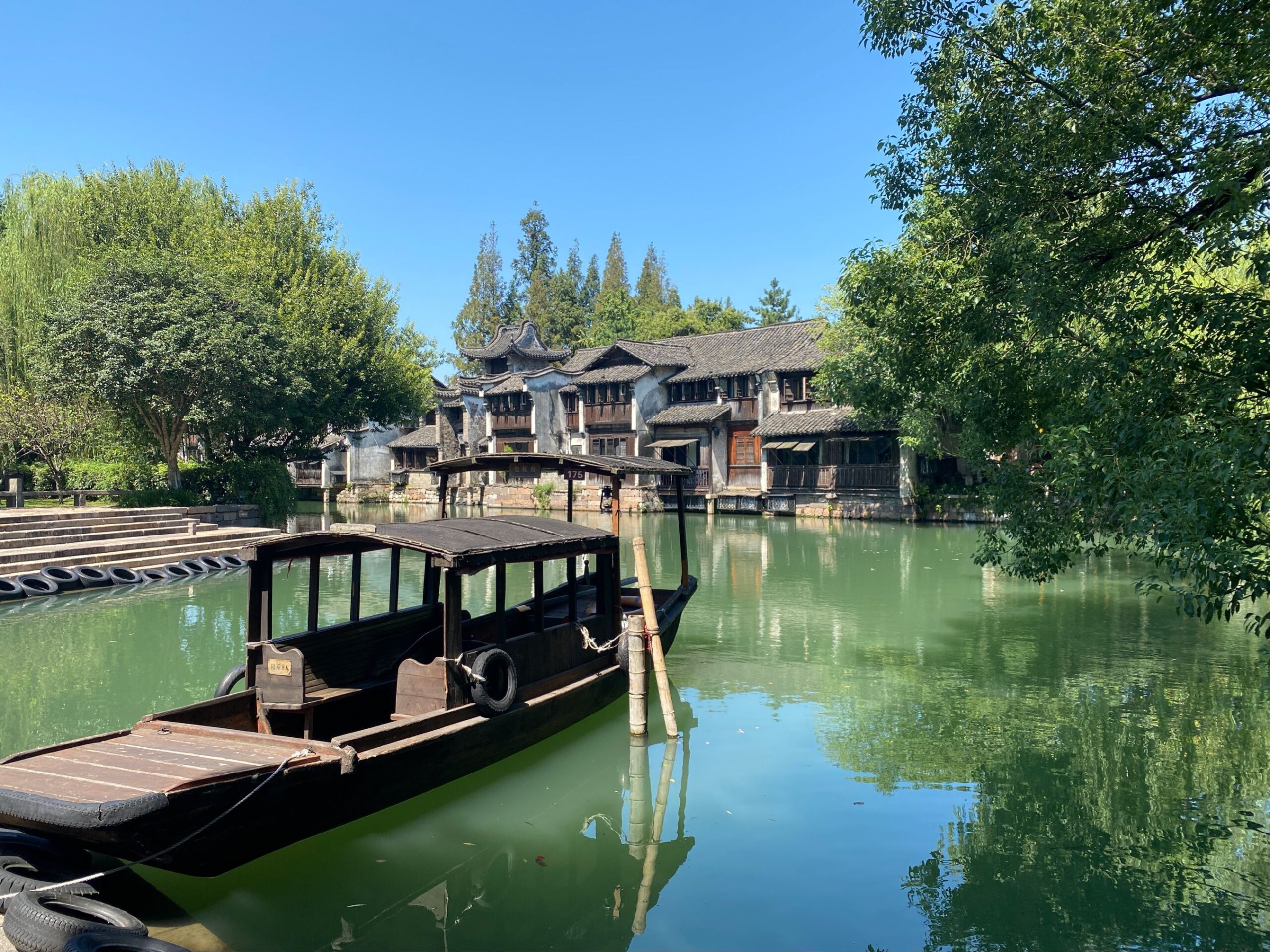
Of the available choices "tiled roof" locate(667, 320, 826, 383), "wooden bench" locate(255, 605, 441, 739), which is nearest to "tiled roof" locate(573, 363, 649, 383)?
"tiled roof" locate(667, 320, 826, 383)

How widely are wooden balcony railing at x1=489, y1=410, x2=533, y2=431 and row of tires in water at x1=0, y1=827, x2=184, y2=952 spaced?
41.8 meters

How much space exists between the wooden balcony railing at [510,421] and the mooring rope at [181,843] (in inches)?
1630

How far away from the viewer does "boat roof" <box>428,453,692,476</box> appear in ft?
35.2

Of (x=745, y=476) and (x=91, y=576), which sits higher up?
(x=745, y=476)

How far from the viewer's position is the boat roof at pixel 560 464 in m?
10.7

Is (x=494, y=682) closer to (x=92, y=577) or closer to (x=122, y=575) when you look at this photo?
(x=92, y=577)

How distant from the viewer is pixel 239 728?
713 centimetres

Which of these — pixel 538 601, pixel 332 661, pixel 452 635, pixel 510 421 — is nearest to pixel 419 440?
pixel 510 421

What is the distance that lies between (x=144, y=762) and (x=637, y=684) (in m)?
4.44

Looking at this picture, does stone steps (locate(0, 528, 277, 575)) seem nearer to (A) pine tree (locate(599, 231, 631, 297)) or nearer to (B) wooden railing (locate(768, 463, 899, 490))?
(B) wooden railing (locate(768, 463, 899, 490))

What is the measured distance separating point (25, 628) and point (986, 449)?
13966mm

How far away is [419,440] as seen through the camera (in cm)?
5412

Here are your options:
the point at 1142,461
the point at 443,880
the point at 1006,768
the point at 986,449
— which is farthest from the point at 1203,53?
the point at 443,880

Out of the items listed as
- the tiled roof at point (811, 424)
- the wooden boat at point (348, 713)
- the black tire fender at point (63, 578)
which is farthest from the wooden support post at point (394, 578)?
the tiled roof at point (811, 424)
